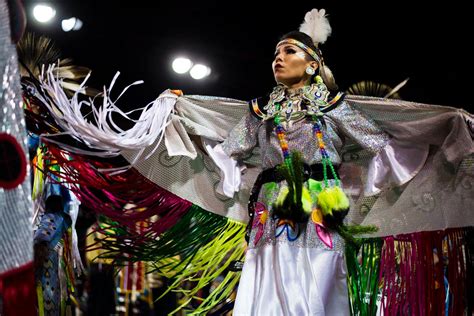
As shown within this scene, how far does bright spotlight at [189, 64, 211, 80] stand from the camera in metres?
5.55

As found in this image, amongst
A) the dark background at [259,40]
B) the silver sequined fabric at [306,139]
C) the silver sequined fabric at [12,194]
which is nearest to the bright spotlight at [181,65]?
the dark background at [259,40]

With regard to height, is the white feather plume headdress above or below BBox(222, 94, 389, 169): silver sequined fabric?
above

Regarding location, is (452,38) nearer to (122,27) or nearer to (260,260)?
(122,27)

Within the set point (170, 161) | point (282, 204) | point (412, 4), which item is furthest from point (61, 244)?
point (412, 4)

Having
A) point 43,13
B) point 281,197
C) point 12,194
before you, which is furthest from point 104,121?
point 43,13

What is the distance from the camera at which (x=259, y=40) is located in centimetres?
536

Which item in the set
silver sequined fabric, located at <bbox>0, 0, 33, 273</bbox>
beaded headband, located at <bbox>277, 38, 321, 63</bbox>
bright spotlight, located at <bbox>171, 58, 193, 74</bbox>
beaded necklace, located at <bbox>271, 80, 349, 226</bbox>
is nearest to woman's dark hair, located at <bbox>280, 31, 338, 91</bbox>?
beaded headband, located at <bbox>277, 38, 321, 63</bbox>

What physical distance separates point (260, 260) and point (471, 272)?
872mm

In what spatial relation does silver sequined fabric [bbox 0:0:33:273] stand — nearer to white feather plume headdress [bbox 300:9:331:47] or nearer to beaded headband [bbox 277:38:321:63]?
beaded headband [bbox 277:38:321:63]

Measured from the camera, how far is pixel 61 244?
12.4ft

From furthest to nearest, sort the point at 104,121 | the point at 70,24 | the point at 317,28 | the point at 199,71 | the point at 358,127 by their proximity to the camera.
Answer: the point at 199,71 → the point at 70,24 → the point at 317,28 → the point at 358,127 → the point at 104,121

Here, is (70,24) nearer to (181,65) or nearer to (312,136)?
(181,65)

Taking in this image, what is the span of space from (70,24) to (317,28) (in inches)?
77.0

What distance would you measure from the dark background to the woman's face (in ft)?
5.70
